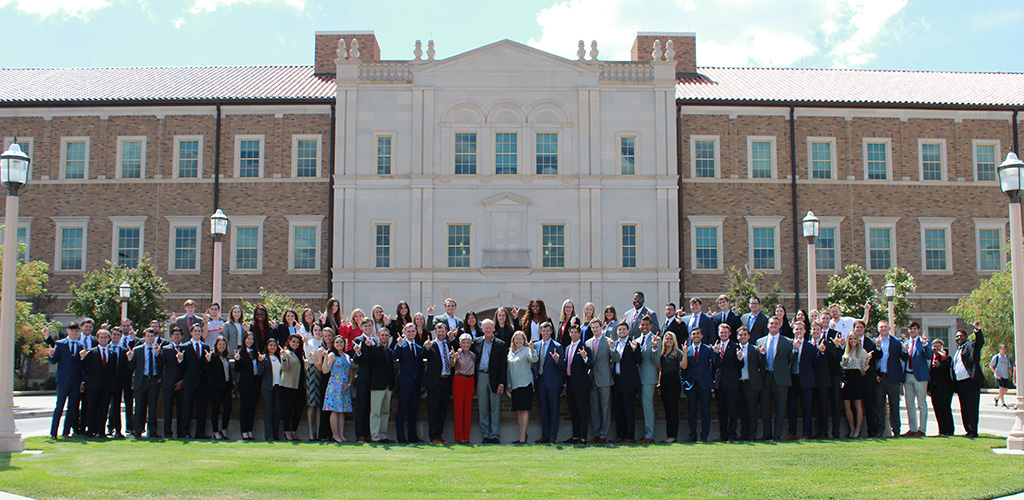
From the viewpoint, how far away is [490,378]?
13.5 meters

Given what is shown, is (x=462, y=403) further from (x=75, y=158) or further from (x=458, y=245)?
(x=75, y=158)

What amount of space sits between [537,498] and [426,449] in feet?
Result: 14.5

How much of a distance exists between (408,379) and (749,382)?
515 cm

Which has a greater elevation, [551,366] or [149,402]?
[551,366]

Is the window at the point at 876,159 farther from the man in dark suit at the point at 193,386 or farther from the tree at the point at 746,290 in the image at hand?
the man in dark suit at the point at 193,386

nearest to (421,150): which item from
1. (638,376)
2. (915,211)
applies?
(915,211)

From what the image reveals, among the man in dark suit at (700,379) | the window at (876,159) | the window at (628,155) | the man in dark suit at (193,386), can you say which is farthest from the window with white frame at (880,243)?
the man in dark suit at (193,386)

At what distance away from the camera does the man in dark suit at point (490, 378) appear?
13.5 metres

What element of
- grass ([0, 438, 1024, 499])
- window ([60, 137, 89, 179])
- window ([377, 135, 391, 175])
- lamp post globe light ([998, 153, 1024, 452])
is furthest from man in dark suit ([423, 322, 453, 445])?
window ([60, 137, 89, 179])

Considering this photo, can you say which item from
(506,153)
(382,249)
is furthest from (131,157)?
(506,153)

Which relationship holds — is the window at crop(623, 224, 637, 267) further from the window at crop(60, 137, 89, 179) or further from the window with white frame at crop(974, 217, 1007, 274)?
the window at crop(60, 137, 89, 179)

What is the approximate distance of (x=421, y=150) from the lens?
33812 millimetres

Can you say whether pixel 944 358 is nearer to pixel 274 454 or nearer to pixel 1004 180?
pixel 1004 180

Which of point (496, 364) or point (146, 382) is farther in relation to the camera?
point (146, 382)
